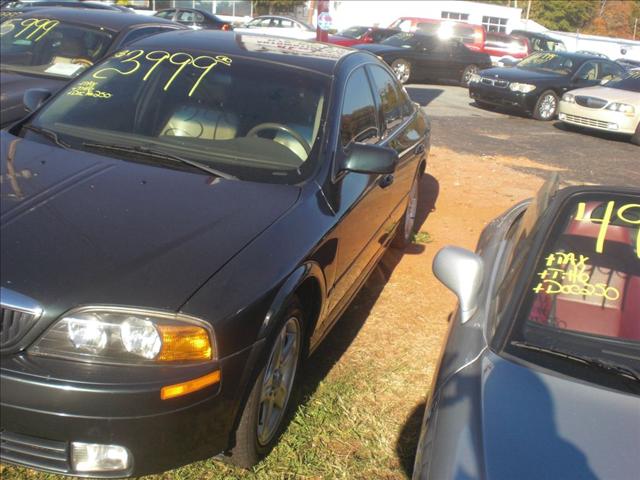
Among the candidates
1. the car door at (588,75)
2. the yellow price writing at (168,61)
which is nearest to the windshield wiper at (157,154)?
the yellow price writing at (168,61)

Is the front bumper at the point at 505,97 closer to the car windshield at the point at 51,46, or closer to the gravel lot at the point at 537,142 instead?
the gravel lot at the point at 537,142

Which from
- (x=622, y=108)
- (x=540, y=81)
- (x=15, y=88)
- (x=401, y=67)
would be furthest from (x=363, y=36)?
(x=15, y=88)

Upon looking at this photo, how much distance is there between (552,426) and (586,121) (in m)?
12.0

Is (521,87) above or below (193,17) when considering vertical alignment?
below

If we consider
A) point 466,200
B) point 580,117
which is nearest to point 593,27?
point 580,117

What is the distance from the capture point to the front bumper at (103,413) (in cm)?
222

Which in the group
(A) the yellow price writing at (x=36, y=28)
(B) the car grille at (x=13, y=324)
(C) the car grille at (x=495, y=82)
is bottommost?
(C) the car grille at (x=495, y=82)

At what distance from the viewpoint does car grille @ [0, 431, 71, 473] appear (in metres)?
2.32

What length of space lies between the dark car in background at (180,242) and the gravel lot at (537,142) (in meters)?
5.47

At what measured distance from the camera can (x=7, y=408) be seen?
2246 mm

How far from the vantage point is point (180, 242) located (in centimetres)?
267

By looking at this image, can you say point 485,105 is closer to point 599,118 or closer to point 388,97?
point 599,118

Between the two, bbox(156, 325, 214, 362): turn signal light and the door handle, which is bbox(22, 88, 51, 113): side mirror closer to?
the door handle

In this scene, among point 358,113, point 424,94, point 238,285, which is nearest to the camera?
point 238,285
